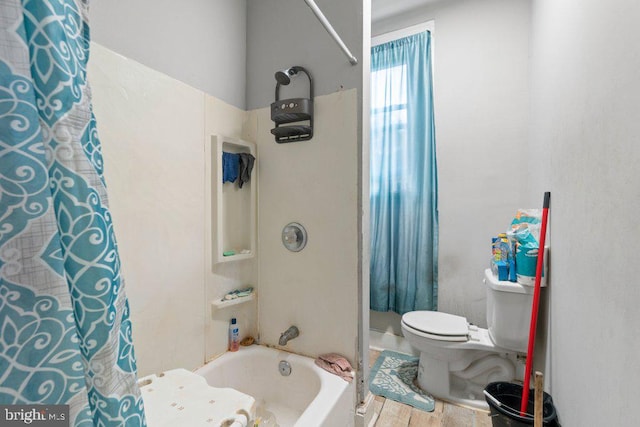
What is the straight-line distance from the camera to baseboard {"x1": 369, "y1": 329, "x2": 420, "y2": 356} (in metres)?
2.20

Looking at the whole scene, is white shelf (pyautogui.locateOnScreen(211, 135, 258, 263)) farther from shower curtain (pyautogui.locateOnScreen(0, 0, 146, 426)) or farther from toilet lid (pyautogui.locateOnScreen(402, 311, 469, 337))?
toilet lid (pyautogui.locateOnScreen(402, 311, 469, 337))

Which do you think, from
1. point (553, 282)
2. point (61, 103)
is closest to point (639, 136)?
point (553, 282)

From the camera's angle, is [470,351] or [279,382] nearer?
[279,382]

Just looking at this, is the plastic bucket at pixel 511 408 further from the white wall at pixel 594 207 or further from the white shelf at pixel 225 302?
the white shelf at pixel 225 302

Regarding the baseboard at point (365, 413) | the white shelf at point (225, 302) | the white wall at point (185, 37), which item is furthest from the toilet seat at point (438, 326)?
the white wall at point (185, 37)

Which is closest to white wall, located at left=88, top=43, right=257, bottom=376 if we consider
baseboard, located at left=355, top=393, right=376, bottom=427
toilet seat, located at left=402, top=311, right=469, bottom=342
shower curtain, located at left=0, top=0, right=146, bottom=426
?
shower curtain, located at left=0, top=0, right=146, bottom=426

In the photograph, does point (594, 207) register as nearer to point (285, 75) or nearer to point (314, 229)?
point (314, 229)

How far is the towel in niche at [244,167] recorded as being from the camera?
1.55 m

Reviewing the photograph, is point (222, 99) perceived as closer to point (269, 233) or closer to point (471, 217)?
point (269, 233)

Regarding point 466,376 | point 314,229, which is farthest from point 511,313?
point 314,229

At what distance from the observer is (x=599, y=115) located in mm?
853

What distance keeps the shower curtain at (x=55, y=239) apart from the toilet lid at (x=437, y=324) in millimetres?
1631

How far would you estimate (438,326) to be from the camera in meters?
1.74

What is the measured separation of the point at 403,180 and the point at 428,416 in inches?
62.0
